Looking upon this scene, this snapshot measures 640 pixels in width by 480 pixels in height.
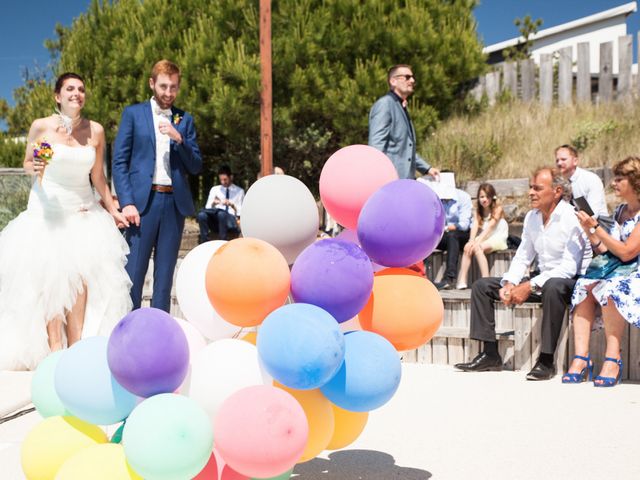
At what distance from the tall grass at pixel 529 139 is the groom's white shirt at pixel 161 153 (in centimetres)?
588

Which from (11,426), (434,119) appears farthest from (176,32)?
(11,426)

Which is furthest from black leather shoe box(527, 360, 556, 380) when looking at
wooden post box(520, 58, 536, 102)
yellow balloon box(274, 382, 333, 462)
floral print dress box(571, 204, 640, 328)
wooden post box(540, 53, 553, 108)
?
wooden post box(520, 58, 536, 102)

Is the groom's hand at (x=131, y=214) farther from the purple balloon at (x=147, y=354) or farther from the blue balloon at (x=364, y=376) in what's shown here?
the blue balloon at (x=364, y=376)

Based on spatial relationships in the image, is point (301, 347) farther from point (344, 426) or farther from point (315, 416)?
point (344, 426)

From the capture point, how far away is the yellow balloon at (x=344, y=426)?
248 centimetres

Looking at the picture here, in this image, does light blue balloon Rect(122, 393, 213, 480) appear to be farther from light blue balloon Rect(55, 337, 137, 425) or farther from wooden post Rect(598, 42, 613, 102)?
wooden post Rect(598, 42, 613, 102)

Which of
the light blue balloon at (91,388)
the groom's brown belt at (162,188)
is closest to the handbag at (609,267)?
the groom's brown belt at (162,188)

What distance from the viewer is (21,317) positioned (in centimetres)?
514

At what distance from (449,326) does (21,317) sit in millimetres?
3138

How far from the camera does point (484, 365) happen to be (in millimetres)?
5258

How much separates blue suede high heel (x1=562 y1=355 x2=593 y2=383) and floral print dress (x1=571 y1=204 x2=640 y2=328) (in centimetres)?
35

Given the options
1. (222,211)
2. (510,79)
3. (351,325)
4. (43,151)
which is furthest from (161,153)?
(510,79)

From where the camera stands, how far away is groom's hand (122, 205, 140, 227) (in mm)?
4395

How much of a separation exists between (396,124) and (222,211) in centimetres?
530
